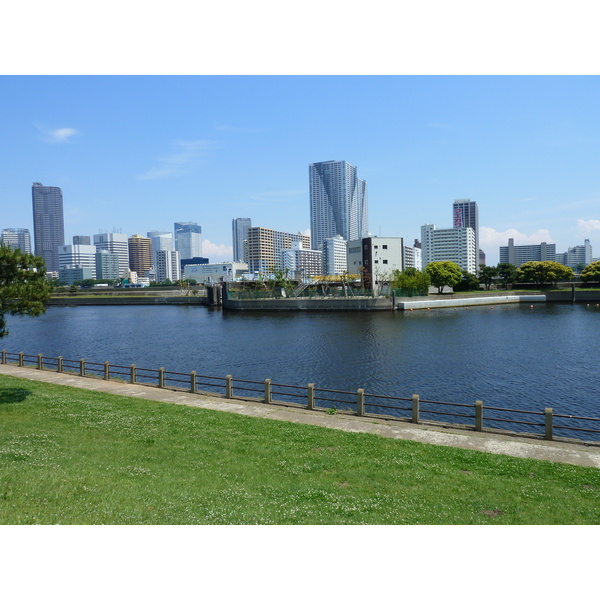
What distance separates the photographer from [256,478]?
1163cm

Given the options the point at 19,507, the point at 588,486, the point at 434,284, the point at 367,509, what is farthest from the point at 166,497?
the point at 434,284

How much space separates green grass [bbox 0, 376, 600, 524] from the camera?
930 cm

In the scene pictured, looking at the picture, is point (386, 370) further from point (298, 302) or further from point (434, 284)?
point (434, 284)

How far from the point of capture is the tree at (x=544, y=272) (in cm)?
13425

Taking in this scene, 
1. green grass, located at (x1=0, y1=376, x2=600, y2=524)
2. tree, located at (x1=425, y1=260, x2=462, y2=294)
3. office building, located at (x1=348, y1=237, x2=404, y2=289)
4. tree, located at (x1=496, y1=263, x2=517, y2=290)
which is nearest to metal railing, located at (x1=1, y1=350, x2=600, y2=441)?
green grass, located at (x1=0, y1=376, x2=600, y2=524)

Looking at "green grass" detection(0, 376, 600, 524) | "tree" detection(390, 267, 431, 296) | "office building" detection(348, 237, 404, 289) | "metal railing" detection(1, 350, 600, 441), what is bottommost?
"metal railing" detection(1, 350, 600, 441)

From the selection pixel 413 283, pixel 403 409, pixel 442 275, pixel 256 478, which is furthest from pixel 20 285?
pixel 442 275

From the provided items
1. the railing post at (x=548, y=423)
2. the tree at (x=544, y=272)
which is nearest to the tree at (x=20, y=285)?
the railing post at (x=548, y=423)

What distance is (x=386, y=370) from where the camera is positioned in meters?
38.0

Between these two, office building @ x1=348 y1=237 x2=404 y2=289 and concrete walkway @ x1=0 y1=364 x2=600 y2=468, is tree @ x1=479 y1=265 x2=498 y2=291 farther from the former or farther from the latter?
concrete walkway @ x1=0 y1=364 x2=600 y2=468

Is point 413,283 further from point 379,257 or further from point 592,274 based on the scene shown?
point 592,274

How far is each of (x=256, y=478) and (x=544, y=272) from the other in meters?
145

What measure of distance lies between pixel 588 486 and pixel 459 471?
Answer: 3080 millimetres

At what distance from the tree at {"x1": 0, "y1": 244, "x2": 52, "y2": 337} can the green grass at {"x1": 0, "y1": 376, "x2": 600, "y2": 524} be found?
524 centimetres
